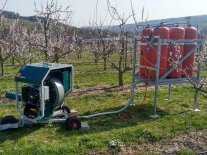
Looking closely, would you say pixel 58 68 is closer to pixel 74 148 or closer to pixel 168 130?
pixel 74 148

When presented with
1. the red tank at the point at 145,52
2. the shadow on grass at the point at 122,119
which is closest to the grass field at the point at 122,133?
the shadow on grass at the point at 122,119

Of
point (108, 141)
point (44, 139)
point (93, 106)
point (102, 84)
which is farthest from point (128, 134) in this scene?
point (102, 84)

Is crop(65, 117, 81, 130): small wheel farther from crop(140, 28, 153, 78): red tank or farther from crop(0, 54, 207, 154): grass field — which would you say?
crop(140, 28, 153, 78): red tank

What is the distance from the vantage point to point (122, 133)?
595 centimetres

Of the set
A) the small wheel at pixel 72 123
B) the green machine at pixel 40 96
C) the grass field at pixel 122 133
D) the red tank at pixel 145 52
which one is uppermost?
the red tank at pixel 145 52

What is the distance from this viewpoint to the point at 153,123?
6805 millimetres

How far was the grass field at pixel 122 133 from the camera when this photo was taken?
5.33m

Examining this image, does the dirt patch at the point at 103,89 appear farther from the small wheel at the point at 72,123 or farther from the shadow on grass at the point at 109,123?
the small wheel at the point at 72,123

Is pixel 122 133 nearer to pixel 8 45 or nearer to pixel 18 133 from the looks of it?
pixel 18 133

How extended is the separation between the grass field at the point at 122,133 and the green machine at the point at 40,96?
0.65 ft

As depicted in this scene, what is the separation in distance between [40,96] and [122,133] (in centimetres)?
176

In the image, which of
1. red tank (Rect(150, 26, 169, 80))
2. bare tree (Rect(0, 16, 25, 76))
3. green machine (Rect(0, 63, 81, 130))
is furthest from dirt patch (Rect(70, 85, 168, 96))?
green machine (Rect(0, 63, 81, 130))

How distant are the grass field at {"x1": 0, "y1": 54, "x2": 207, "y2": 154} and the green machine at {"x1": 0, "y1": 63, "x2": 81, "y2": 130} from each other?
0.65ft

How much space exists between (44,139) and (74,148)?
2.51 feet
